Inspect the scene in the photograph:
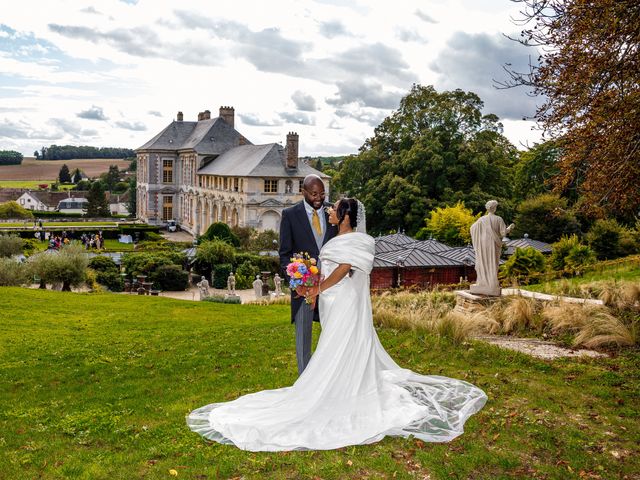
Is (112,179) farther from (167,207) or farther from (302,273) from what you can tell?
(302,273)

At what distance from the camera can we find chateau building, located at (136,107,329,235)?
170 feet

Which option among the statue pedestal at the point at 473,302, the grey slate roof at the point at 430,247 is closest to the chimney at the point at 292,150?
the grey slate roof at the point at 430,247

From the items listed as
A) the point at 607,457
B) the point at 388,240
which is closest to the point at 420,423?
the point at 607,457

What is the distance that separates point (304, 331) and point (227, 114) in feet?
202

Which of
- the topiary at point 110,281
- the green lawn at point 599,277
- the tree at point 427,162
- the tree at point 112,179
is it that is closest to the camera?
the green lawn at point 599,277

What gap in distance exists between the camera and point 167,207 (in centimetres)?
7038

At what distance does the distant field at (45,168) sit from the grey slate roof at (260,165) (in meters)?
95.8

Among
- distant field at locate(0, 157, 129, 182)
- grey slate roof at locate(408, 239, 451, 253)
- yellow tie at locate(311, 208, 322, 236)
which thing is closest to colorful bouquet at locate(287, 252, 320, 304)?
yellow tie at locate(311, 208, 322, 236)

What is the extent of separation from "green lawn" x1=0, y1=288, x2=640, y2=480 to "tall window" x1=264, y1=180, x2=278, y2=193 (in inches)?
1575

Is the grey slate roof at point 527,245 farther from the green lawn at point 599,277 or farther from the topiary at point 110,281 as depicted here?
the topiary at point 110,281

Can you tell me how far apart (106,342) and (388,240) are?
2008 cm

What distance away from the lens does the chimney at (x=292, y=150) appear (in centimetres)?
5041

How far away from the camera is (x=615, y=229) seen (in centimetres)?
2895

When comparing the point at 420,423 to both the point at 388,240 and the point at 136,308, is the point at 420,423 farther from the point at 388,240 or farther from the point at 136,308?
the point at 388,240
